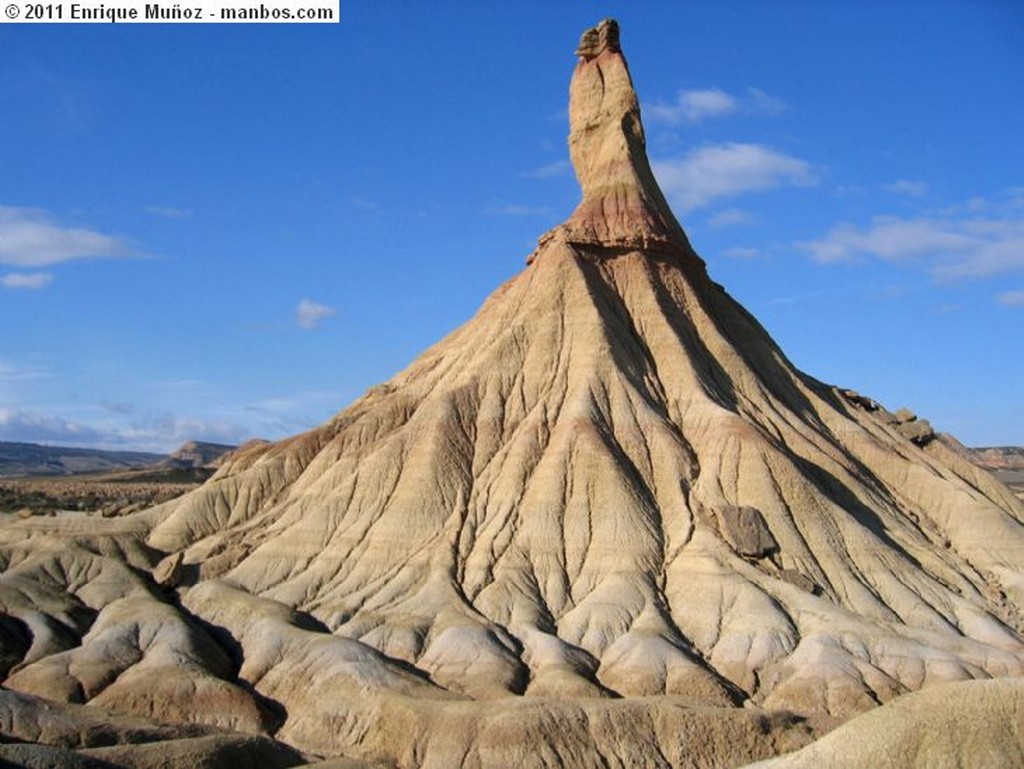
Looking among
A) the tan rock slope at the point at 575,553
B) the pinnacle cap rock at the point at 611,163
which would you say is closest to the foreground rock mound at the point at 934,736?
the tan rock slope at the point at 575,553

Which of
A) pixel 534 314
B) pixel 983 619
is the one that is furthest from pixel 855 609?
pixel 534 314

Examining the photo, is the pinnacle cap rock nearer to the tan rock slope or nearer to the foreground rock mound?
the tan rock slope

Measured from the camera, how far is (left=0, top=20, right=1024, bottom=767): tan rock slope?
5966cm

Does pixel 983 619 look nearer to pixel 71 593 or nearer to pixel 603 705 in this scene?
pixel 603 705

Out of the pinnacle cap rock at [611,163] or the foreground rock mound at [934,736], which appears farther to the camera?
the pinnacle cap rock at [611,163]

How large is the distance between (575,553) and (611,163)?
35734 millimetres

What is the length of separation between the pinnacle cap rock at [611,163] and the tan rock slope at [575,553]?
0.82 ft

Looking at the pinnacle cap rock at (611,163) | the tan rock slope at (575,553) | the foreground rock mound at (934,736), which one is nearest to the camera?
the foreground rock mound at (934,736)

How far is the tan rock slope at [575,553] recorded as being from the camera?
196ft

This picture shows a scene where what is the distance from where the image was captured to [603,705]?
54.9 meters

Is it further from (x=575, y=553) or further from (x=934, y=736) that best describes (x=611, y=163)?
(x=934, y=736)

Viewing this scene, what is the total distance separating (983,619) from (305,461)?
4269 cm

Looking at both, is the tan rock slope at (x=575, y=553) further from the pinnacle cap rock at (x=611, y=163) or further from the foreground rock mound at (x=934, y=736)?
the foreground rock mound at (x=934, y=736)

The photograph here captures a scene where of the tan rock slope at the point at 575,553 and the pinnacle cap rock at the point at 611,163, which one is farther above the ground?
the pinnacle cap rock at the point at 611,163
